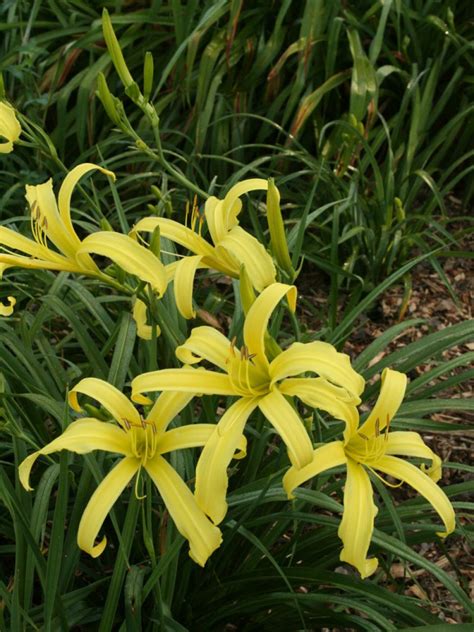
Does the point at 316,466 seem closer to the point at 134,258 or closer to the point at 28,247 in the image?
the point at 134,258

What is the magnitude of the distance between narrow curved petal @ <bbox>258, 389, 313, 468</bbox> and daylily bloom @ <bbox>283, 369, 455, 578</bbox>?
0.09 ft

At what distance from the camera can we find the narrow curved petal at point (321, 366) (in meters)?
1.29

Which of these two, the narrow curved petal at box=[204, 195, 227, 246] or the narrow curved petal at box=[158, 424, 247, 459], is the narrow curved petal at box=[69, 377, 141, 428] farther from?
the narrow curved petal at box=[204, 195, 227, 246]

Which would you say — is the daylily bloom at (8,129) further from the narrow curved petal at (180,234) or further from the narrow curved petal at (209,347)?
the narrow curved petal at (209,347)

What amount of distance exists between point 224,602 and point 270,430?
14.9 inches

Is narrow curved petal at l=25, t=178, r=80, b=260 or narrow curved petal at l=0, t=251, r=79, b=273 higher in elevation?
narrow curved petal at l=25, t=178, r=80, b=260

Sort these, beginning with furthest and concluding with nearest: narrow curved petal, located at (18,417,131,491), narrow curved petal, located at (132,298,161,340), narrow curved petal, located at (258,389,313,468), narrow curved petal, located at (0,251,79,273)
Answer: narrow curved petal, located at (132,298,161,340)
narrow curved petal, located at (0,251,79,273)
narrow curved petal, located at (18,417,131,491)
narrow curved petal, located at (258,389,313,468)

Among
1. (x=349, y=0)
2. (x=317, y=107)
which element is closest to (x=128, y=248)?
(x=317, y=107)

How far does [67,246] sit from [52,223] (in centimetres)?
5

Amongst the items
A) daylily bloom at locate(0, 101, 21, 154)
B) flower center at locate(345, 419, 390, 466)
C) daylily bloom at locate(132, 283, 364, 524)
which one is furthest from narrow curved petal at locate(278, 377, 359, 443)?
daylily bloom at locate(0, 101, 21, 154)

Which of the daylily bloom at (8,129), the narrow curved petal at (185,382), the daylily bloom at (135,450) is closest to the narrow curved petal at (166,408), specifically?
the daylily bloom at (135,450)

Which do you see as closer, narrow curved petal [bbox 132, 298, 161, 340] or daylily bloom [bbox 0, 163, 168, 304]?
daylily bloom [bbox 0, 163, 168, 304]

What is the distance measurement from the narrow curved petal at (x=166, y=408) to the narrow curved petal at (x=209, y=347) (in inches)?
2.9

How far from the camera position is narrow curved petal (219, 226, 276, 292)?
1444 millimetres
